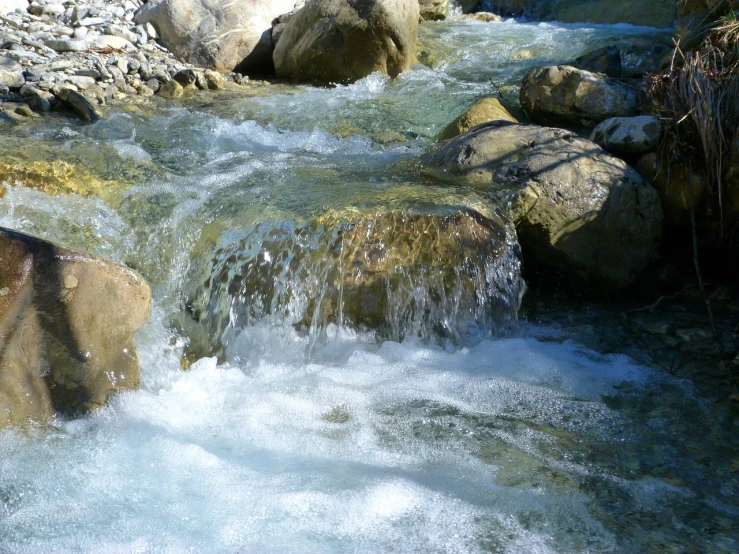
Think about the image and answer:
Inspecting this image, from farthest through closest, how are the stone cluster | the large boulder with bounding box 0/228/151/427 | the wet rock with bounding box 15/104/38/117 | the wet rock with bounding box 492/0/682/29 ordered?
the wet rock with bounding box 492/0/682/29 → the stone cluster → the wet rock with bounding box 15/104/38/117 → the large boulder with bounding box 0/228/151/427

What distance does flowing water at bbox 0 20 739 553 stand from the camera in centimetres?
244

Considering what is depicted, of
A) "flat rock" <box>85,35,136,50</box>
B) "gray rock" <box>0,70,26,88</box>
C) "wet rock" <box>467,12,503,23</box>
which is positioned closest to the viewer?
"gray rock" <box>0,70,26,88</box>

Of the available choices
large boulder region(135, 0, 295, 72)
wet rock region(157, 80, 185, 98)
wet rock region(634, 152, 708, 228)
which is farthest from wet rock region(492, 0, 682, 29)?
wet rock region(157, 80, 185, 98)

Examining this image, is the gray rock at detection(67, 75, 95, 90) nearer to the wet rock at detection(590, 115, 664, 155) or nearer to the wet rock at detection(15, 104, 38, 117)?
the wet rock at detection(15, 104, 38, 117)

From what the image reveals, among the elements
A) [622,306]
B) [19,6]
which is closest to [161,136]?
[622,306]

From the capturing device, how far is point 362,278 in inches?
152

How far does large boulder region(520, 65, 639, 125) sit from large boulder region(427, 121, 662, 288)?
942 millimetres

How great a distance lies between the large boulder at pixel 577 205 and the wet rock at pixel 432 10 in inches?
282

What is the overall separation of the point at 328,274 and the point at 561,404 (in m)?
1.35

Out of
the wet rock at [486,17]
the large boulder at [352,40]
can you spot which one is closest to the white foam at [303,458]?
the large boulder at [352,40]

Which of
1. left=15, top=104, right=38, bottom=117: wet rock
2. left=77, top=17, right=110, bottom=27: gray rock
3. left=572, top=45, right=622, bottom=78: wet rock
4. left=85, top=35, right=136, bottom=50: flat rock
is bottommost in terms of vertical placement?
left=15, top=104, right=38, bottom=117: wet rock

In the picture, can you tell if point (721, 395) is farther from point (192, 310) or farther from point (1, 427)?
point (1, 427)

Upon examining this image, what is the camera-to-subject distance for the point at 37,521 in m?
2.43

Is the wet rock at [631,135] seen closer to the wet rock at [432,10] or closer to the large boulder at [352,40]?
the large boulder at [352,40]
